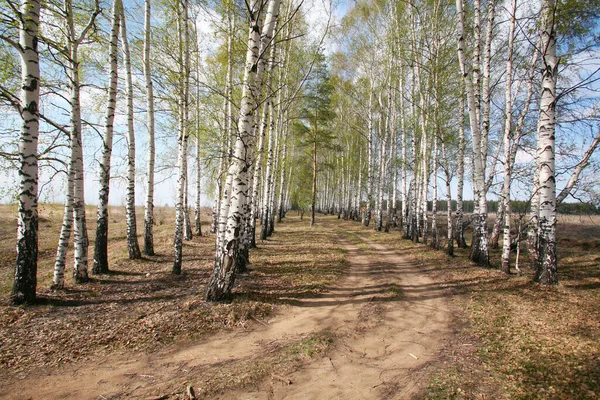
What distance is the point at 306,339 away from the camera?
4.43 meters

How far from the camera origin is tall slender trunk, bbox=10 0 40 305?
4.79 metres

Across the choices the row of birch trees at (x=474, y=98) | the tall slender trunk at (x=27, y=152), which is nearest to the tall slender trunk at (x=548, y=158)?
the row of birch trees at (x=474, y=98)

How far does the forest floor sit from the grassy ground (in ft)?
0.07

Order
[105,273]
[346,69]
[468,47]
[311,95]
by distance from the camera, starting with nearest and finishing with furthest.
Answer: [105,273] < [468,47] < [311,95] < [346,69]

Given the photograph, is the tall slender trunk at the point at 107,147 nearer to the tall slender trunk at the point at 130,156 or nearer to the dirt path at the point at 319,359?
the tall slender trunk at the point at 130,156

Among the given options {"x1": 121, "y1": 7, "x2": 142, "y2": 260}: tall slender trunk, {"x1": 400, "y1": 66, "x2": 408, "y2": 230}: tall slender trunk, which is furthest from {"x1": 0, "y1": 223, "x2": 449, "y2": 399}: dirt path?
{"x1": 400, "y1": 66, "x2": 408, "y2": 230}: tall slender trunk

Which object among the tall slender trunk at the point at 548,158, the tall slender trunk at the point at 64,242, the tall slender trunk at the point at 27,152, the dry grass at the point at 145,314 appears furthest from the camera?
the tall slender trunk at the point at 548,158

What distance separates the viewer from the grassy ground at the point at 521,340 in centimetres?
321

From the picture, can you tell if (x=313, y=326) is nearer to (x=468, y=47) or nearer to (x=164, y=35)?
(x=164, y=35)

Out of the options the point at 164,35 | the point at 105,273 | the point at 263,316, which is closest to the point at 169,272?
the point at 105,273

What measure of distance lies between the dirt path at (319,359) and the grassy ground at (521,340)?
39 centimetres

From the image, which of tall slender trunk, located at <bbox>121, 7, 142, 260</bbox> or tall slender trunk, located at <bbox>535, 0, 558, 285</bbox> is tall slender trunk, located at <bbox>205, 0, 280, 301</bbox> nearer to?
tall slender trunk, located at <bbox>121, 7, 142, 260</bbox>

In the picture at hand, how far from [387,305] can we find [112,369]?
4948 millimetres

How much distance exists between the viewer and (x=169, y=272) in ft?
25.9
